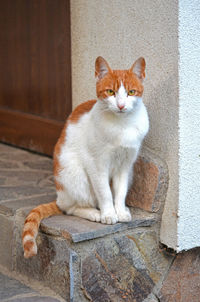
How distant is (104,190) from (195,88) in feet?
2.37

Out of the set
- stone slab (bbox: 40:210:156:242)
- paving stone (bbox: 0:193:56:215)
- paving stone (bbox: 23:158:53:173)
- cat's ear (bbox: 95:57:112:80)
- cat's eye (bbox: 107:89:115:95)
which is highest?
cat's ear (bbox: 95:57:112:80)

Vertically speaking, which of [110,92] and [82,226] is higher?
[110,92]

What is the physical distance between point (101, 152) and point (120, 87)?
36 centimetres

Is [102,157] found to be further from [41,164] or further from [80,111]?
[41,164]

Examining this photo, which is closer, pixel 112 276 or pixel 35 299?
pixel 35 299

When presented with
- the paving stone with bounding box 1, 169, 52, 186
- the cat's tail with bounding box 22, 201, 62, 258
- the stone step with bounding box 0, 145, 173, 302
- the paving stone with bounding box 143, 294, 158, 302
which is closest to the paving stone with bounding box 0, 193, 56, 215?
the stone step with bounding box 0, 145, 173, 302

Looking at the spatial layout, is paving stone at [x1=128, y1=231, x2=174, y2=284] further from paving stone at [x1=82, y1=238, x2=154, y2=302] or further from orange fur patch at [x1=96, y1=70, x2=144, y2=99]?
orange fur patch at [x1=96, y1=70, x2=144, y2=99]

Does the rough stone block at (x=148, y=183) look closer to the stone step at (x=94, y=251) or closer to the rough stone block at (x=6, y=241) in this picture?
Answer: the stone step at (x=94, y=251)

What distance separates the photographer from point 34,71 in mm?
3863

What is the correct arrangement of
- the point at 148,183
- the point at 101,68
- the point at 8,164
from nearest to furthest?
the point at 101,68 < the point at 148,183 < the point at 8,164

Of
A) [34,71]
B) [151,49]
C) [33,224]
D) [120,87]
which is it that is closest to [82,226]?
[33,224]

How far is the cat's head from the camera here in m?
2.09

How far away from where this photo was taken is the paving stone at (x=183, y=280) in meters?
2.56

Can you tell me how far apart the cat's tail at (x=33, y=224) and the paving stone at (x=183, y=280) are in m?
0.75
